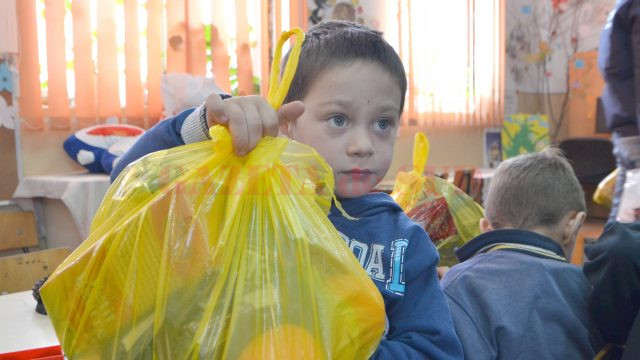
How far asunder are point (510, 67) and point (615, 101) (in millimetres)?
3269

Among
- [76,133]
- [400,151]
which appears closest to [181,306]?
[76,133]

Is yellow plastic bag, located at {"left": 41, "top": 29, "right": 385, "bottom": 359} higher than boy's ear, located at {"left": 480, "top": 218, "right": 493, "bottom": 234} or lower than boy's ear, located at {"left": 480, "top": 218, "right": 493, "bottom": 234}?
higher

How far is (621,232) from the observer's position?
89 centimetres

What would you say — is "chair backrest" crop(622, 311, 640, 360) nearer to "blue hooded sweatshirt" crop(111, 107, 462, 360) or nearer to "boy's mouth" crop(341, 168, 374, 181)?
"blue hooded sweatshirt" crop(111, 107, 462, 360)

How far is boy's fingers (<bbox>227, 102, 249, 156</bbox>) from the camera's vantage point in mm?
567

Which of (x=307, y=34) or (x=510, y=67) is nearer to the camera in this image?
(x=307, y=34)

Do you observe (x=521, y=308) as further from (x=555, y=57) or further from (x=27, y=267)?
(x=555, y=57)

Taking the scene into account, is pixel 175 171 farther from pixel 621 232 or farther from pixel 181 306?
pixel 621 232

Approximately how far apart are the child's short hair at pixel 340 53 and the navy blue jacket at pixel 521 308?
1.26 feet

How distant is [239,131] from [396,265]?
26cm

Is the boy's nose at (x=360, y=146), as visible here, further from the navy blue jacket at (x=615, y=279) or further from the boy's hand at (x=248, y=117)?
the navy blue jacket at (x=615, y=279)

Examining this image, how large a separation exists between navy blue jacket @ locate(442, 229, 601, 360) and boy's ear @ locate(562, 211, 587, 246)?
A: 230mm

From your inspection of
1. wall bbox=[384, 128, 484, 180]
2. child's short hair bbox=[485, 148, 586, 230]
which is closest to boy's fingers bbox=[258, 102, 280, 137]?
child's short hair bbox=[485, 148, 586, 230]

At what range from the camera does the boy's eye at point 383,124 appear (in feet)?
2.51
